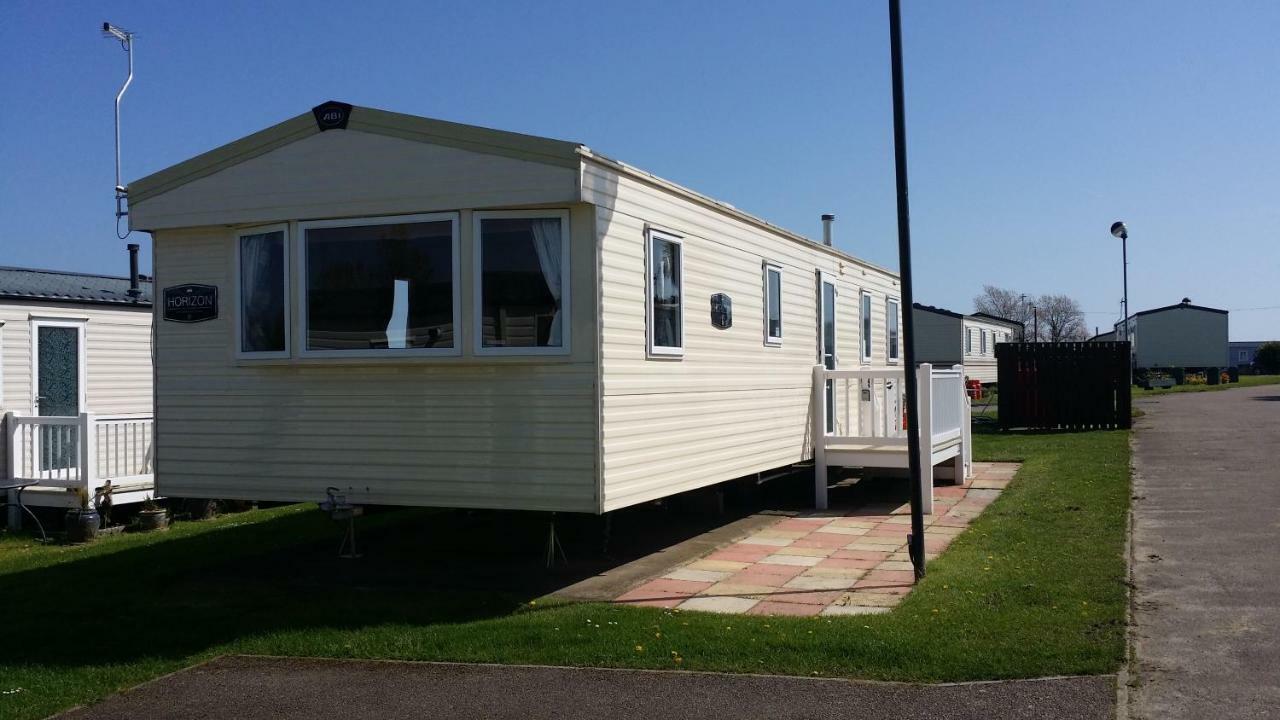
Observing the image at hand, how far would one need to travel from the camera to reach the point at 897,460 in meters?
11.3

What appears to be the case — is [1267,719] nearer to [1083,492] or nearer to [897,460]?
[897,460]

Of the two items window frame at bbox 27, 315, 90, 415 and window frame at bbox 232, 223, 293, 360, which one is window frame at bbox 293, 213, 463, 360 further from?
window frame at bbox 27, 315, 90, 415

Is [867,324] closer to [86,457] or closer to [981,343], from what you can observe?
[86,457]

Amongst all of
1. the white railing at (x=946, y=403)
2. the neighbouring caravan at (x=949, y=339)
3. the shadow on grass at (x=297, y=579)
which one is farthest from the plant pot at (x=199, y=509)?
the neighbouring caravan at (x=949, y=339)

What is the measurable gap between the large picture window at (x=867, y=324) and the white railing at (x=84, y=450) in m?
8.61

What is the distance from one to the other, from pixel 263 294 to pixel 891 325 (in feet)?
32.0

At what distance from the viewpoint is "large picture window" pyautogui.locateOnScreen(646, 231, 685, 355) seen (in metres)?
8.22

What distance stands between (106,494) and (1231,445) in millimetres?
15631

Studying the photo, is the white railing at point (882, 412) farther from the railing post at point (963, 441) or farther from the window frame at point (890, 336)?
the window frame at point (890, 336)

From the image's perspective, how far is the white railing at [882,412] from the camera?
11.3 m

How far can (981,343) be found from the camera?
137ft

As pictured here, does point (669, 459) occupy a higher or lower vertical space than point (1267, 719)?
higher

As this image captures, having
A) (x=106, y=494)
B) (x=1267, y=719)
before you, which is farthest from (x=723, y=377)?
(x=106, y=494)

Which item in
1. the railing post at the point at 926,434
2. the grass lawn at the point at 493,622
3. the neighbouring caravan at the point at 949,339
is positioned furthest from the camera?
the neighbouring caravan at the point at 949,339
